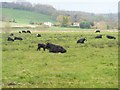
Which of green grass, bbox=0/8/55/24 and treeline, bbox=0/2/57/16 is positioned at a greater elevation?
treeline, bbox=0/2/57/16

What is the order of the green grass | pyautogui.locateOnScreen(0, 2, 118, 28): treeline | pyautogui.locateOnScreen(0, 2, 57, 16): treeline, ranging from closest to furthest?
the green grass
pyautogui.locateOnScreen(0, 2, 118, 28): treeline
pyautogui.locateOnScreen(0, 2, 57, 16): treeline

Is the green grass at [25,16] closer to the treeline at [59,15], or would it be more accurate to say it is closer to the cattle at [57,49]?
the treeline at [59,15]

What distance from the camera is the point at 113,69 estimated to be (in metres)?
14.5

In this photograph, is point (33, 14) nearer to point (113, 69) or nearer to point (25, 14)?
point (25, 14)

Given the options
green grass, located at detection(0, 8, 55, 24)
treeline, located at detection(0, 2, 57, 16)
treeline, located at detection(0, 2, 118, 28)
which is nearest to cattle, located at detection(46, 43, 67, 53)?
green grass, located at detection(0, 8, 55, 24)

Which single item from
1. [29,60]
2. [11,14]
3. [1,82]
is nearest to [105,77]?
[1,82]

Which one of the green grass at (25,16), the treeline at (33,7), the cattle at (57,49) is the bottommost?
the cattle at (57,49)

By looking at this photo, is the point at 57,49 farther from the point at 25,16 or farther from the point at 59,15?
the point at 59,15

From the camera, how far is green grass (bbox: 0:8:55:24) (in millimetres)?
129250

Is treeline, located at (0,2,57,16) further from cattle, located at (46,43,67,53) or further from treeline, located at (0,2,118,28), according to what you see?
cattle, located at (46,43,67,53)

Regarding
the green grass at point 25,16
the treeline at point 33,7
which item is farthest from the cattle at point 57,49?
the treeline at point 33,7

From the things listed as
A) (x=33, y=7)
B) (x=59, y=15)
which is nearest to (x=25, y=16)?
(x=33, y=7)

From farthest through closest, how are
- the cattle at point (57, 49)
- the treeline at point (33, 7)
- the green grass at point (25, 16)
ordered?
the treeline at point (33, 7), the green grass at point (25, 16), the cattle at point (57, 49)

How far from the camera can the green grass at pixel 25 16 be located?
129 meters
